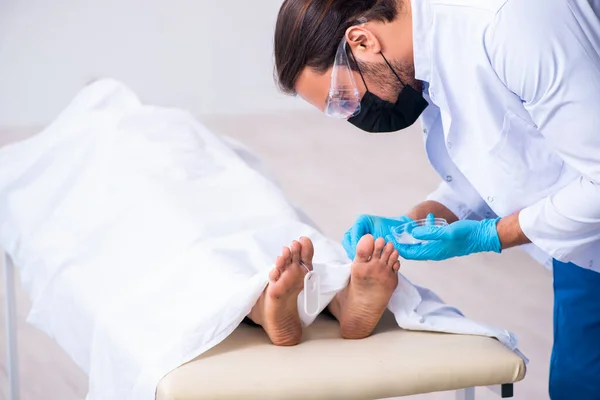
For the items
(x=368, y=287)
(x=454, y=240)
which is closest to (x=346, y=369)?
(x=368, y=287)

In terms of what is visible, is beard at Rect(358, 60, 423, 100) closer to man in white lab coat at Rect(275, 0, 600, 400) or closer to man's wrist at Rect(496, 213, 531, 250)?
man in white lab coat at Rect(275, 0, 600, 400)

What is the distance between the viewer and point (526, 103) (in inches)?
52.0

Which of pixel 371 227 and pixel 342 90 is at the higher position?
pixel 342 90

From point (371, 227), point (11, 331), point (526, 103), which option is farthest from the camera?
point (11, 331)

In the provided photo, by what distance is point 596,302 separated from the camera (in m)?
1.57

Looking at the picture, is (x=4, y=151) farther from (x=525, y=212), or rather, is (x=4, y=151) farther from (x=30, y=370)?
(x=525, y=212)

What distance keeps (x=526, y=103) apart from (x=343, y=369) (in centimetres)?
51

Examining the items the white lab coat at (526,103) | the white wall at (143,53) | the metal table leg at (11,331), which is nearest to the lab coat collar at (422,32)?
the white lab coat at (526,103)

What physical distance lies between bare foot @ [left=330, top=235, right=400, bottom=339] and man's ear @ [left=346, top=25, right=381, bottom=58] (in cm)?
31

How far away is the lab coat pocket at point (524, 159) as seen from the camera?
1.43 meters

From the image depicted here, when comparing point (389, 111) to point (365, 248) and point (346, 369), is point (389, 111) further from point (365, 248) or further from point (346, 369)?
point (346, 369)

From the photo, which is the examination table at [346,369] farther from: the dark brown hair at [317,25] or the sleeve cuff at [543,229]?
the dark brown hair at [317,25]

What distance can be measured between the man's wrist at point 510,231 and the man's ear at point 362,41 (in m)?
0.37

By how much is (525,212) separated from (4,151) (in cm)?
146
